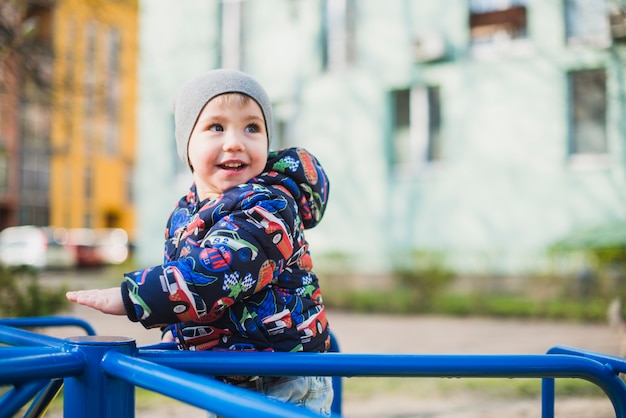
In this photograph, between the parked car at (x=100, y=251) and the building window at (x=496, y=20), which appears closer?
the building window at (x=496, y=20)

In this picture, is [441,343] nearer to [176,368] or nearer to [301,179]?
[301,179]

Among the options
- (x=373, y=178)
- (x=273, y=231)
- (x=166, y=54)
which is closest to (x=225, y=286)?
(x=273, y=231)

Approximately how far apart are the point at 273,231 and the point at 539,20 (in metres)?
11.7

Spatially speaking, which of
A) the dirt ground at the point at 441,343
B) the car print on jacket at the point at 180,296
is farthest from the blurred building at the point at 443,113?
the car print on jacket at the point at 180,296

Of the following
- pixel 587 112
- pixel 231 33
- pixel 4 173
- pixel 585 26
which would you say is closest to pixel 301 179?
pixel 587 112

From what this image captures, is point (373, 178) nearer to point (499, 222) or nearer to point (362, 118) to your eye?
point (362, 118)

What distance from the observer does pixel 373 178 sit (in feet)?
45.4

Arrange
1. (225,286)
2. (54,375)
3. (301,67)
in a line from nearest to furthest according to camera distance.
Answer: (54,375), (225,286), (301,67)

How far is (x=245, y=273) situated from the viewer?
1542 millimetres

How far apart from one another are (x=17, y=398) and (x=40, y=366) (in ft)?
1.14

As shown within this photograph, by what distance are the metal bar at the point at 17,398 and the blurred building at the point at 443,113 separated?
33.7 feet

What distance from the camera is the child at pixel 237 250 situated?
150 cm

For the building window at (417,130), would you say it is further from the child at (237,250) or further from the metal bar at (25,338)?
the metal bar at (25,338)

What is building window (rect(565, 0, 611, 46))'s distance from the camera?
38.1 ft
